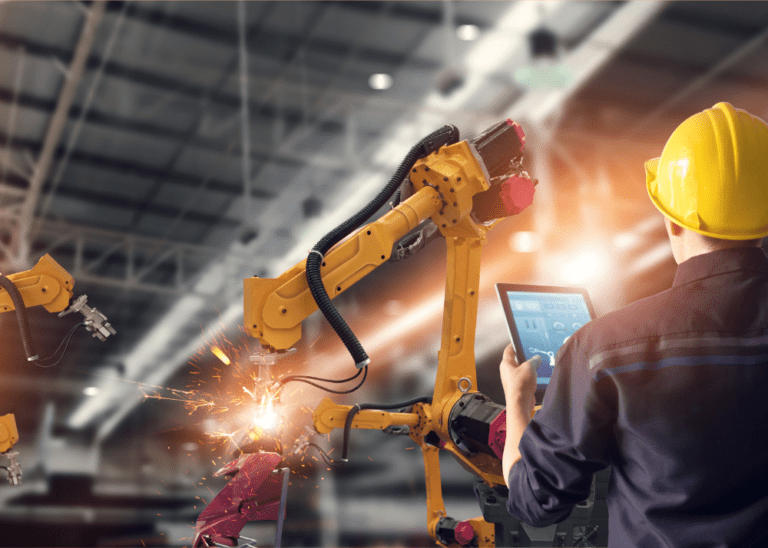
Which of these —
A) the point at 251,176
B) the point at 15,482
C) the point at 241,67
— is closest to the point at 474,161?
the point at 15,482

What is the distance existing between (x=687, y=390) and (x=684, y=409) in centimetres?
4

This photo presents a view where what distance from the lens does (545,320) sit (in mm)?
2480

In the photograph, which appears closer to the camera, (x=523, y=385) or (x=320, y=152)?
(x=523, y=385)

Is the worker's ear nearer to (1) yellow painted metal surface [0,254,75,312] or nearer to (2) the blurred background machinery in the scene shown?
(2) the blurred background machinery

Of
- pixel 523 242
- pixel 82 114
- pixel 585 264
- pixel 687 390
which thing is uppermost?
pixel 82 114

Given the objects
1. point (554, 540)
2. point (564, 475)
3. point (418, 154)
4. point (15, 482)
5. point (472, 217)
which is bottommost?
point (554, 540)

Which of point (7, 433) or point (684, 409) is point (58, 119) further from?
point (684, 409)

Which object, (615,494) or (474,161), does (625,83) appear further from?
(615,494)

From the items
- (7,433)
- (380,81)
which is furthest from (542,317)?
(380,81)

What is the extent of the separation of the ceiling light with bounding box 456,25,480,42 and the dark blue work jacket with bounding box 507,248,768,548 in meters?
6.37

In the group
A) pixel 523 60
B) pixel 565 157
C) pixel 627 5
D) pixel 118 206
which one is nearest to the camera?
pixel 627 5

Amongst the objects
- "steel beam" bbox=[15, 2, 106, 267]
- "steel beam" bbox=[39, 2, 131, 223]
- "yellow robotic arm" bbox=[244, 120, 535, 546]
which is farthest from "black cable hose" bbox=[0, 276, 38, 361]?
"steel beam" bbox=[39, 2, 131, 223]

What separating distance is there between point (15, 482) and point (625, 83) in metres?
7.77

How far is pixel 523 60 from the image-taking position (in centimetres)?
746
